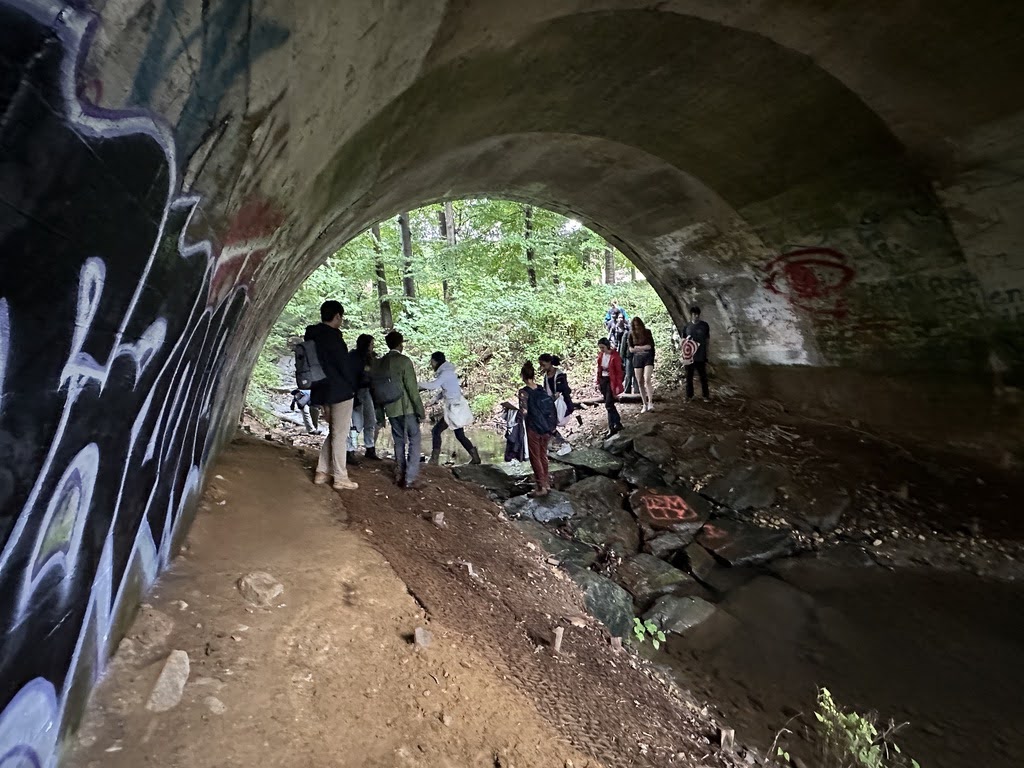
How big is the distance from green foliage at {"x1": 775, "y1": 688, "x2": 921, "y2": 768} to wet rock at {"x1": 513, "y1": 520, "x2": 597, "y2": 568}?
8.84 ft

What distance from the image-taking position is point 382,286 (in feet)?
50.5

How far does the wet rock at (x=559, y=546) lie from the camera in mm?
6321

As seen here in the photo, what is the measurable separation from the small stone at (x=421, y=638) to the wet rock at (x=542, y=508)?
3.58 meters

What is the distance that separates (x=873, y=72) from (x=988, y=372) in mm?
4563

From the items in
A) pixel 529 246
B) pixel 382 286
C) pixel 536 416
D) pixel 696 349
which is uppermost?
pixel 529 246

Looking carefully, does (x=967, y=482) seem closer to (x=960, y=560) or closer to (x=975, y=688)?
(x=960, y=560)

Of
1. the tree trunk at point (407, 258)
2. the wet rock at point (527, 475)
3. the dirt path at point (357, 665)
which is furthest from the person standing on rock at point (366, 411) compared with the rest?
the tree trunk at point (407, 258)

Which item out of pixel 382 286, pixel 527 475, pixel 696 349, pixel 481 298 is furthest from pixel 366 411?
pixel 481 298

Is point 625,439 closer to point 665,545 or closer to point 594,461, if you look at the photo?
point 594,461

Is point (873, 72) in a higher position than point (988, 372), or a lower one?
higher

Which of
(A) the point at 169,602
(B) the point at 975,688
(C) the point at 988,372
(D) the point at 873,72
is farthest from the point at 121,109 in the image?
(C) the point at 988,372

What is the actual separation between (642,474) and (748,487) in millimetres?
1593

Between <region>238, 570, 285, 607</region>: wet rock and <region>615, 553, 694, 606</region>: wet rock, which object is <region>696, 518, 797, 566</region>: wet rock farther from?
<region>238, 570, 285, 607</region>: wet rock

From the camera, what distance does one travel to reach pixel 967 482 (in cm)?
761
